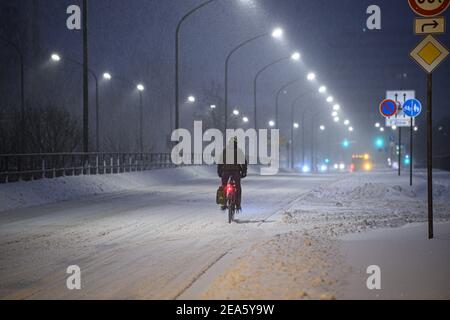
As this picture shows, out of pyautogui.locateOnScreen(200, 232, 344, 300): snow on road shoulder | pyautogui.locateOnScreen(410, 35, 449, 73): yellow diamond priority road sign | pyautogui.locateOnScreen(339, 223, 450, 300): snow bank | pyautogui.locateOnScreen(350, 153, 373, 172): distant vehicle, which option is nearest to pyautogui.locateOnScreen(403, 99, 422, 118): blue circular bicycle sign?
pyautogui.locateOnScreen(339, 223, 450, 300): snow bank

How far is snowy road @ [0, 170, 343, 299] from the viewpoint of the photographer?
27.0ft

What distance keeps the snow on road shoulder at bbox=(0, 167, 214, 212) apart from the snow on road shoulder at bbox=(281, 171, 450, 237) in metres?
8.41

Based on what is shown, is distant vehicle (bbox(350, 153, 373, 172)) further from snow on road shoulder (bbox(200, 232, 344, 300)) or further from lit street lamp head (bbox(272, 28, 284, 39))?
snow on road shoulder (bbox(200, 232, 344, 300))

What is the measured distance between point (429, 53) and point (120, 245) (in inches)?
240

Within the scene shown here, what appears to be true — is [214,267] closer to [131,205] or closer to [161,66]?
[131,205]

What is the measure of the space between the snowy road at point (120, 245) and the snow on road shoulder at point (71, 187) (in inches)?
35.4

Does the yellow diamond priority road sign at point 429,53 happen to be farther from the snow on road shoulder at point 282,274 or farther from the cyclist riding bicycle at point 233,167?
the cyclist riding bicycle at point 233,167

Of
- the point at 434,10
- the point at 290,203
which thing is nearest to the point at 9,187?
the point at 290,203

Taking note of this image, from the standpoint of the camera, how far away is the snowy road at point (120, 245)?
8242mm

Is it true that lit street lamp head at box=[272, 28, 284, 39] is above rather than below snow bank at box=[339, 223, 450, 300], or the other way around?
above

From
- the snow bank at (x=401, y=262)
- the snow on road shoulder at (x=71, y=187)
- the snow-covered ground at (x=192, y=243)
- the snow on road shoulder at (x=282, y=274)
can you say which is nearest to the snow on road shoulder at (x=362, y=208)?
the snow-covered ground at (x=192, y=243)

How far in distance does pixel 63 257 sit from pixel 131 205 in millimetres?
10311

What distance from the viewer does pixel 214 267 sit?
31.0 ft

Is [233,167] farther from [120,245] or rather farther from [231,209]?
[120,245]
